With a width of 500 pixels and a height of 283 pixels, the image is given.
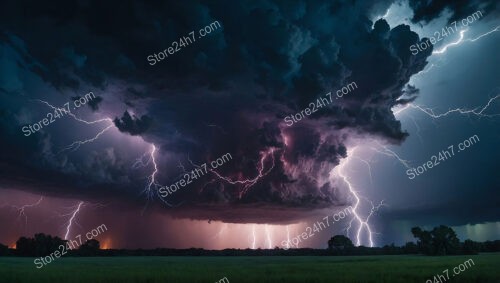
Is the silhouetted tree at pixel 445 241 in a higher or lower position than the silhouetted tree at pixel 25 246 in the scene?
lower

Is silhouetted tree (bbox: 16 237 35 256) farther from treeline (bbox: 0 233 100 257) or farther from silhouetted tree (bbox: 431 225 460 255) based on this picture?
silhouetted tree (bbox: 431 225 460 255)

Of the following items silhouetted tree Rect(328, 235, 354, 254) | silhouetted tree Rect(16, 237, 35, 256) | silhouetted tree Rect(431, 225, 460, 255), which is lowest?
silhouetted tree Rect(431, 225, 460, 255)

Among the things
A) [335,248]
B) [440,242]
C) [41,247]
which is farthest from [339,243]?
[41,247]

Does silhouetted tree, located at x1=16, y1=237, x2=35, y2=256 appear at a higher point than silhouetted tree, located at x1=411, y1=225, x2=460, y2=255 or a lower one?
higher

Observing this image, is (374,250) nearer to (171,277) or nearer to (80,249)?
(80,249)

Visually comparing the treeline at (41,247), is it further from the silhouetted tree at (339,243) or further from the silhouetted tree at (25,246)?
the silhouetted tree at (339,243)

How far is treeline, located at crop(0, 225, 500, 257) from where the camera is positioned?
225 feet

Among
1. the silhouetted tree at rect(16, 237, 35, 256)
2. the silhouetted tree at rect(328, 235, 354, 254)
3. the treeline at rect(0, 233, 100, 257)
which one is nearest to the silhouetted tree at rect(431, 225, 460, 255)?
the silhouetted tree at rect(328, 235, 354, 254)

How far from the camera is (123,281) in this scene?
20.5 meters

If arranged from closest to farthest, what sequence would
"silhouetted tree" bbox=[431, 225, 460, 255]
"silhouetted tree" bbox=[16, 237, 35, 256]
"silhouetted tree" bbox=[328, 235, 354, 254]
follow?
"silhouetted tree" bbox=[431, 225, 460, 255] < "silhouetted tree" bbox=[16, 237, 35, 256] < "silhouetted tree" bbox=[328, 235, 354, 254]

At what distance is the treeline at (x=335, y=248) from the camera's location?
225 feet

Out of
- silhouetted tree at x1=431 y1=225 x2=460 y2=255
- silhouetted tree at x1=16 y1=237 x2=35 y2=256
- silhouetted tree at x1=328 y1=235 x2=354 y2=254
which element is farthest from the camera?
silhouetted tree at x1=328 y1=235 x2=354 y2=254

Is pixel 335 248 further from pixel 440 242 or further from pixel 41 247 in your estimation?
pixel 41 247

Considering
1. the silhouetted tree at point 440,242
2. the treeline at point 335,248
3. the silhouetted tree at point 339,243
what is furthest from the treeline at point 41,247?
the silhouetted tree at point 440,242
